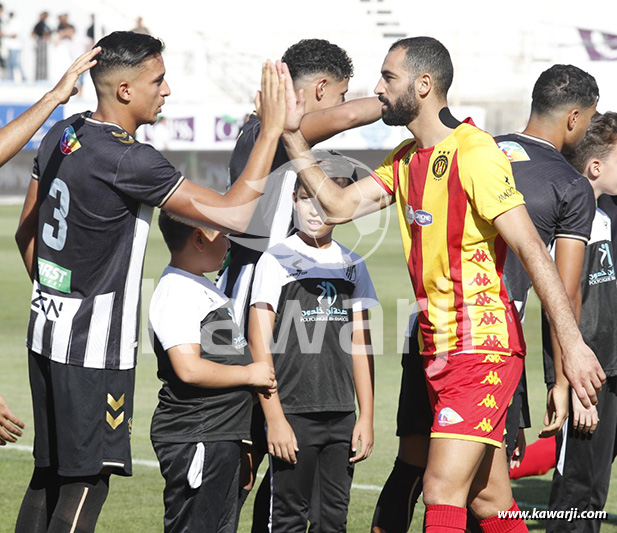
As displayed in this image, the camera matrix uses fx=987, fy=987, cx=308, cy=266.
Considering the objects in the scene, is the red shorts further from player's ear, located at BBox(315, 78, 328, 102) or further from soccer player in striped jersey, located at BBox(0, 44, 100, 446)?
soccer player in striped jersey, located at BBox(0, 44, 100, 446)

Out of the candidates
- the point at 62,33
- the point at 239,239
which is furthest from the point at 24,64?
the point at 239,239

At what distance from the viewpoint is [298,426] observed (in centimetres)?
426

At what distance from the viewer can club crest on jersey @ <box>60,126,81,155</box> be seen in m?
3.78

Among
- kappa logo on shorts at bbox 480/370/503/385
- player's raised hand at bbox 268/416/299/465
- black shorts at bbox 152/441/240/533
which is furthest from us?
player's raised hand at bbox 268/416/299/465

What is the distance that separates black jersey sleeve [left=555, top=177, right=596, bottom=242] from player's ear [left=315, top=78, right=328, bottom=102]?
4.07ft

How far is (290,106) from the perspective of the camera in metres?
4.00

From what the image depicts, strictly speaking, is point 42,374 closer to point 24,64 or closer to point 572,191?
point 572,191

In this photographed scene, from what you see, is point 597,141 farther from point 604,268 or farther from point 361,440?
point 361,440

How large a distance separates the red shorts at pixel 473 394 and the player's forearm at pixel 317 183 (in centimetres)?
80

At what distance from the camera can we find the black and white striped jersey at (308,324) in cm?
429

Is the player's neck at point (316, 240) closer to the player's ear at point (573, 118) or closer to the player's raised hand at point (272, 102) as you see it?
the player's raised hand at point (272, 102)

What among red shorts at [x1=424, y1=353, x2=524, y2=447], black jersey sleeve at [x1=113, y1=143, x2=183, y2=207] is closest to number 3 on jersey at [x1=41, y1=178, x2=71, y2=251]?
black jersey sleeve at [x1=113, y1=143, x2=183, y2=207]

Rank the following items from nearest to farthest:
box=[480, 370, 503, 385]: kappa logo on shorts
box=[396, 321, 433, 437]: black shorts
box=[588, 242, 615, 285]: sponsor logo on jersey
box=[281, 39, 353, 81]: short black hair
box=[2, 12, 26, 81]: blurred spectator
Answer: box=[480, 370, 503, 385]: kappa logo on shorts
box=[396, 321, 433, 437]: black shorts
box=[281, 39, 353, 81]: short black hair
box=[588, 242, 615, 285]: sponsor logo on jersey
box=[2, 12, 26, 81]: blurred spectator

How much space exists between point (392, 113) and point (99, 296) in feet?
4.50
